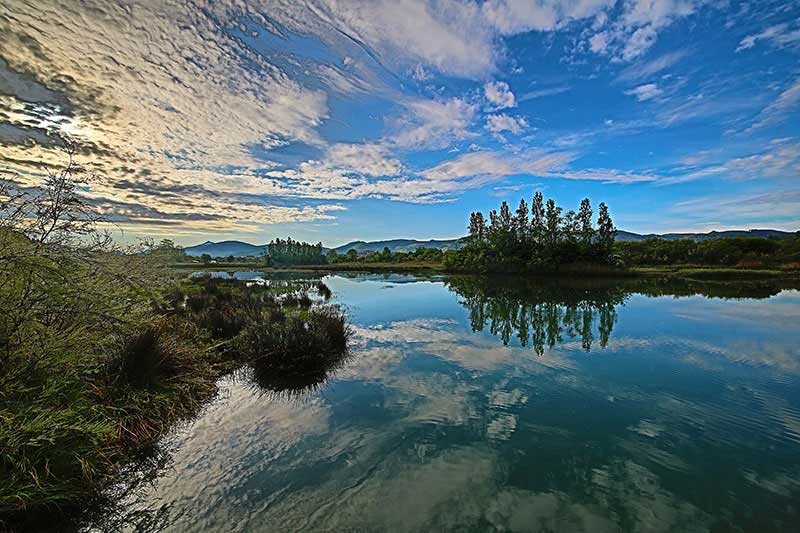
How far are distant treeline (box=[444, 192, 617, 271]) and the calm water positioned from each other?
40180 mm

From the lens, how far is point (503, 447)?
18.0ft

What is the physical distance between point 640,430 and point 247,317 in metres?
10.5

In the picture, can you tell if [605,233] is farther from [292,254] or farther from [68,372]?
[292,254]

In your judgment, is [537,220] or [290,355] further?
[537,220]

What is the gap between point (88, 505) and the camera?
409 cm

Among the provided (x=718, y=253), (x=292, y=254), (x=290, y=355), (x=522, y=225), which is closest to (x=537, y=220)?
(x=522, y=225)

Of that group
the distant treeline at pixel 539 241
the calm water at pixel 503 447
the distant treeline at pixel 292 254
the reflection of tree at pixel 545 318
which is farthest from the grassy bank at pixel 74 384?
the distant treeline at pixel 292 254

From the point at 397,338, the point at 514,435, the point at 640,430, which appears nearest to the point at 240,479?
the point at 514,435

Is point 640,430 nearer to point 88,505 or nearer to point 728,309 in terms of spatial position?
point 88,505

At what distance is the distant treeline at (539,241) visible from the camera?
49.0 meters

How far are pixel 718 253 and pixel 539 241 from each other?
25.3 m

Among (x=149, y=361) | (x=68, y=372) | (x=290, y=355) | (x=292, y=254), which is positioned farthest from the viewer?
(x=292, y=254)

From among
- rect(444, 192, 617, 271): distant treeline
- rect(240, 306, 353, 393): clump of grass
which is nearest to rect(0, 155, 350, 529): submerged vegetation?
rect(240, 306, 353, 393): clump of grass

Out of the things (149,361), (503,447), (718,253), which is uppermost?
(718,253)
